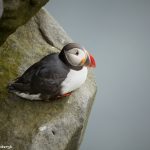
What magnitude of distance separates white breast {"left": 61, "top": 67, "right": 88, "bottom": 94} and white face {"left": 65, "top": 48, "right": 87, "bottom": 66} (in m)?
0.03

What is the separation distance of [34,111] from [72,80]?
172mm

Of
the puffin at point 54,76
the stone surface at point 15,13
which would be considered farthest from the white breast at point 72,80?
the stone surface at point 15,13

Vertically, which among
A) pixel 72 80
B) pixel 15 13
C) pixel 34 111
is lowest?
pixel 34 111

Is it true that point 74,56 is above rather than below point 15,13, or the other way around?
below

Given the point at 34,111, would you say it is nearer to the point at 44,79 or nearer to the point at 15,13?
the point at 44,79

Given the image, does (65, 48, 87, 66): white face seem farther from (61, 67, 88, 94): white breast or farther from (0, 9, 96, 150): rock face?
(0, 9, 96, 150): rock face

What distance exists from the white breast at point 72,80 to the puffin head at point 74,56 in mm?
20

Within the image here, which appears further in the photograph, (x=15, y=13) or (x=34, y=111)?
(x=34, y=111)

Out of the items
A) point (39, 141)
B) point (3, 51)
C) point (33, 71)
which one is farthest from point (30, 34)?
point (39, 141)

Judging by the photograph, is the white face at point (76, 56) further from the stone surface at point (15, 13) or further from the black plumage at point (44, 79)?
the stone surface at point (15, 13)

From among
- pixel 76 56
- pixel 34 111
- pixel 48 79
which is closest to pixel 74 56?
pixel 76 56

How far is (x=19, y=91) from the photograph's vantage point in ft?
4.97

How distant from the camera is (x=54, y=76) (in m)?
1.48

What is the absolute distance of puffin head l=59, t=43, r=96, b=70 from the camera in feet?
4.90
